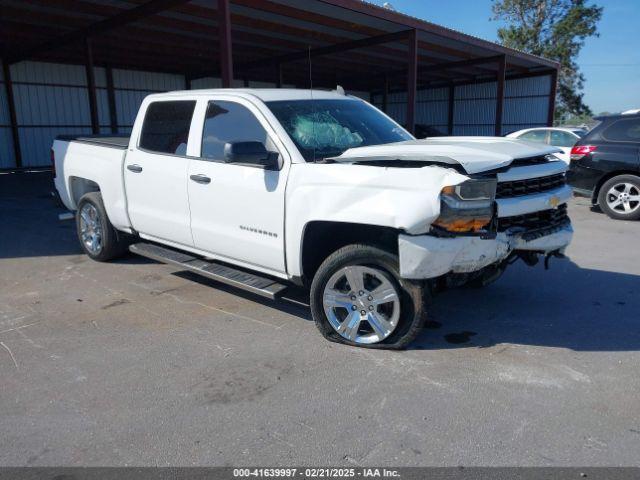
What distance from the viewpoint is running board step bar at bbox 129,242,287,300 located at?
13.7 ft

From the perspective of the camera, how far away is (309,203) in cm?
380

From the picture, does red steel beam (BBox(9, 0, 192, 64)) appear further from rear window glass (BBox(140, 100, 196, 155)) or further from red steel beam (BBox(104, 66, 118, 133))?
rear window glass (BBox(140, 100, 196, 155))

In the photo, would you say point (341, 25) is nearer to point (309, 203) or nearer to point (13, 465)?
point (309, 203)

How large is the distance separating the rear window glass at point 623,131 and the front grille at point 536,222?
18.5ft

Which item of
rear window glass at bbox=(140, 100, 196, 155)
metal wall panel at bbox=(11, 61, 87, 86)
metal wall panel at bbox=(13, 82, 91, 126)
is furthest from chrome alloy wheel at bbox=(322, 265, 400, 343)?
metal wall panel at bbox=(11, 61, 87, 86)

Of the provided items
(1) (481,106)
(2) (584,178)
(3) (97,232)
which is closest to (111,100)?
(3) (97,232)

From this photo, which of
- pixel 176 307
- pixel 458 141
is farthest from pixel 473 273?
pixel 176 307

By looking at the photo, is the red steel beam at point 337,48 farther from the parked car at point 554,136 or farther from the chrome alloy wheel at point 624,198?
the chrome alloy wheel at point 624,198

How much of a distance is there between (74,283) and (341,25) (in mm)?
11307

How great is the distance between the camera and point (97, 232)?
20.8ft

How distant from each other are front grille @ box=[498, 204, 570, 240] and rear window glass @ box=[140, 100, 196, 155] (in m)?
2.97

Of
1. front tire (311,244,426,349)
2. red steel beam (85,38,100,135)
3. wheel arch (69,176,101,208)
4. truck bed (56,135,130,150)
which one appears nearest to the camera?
front tire (311,244,426,349)

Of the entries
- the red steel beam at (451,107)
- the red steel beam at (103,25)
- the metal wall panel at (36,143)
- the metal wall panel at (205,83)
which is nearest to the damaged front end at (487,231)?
the red steel beam at (103,25)

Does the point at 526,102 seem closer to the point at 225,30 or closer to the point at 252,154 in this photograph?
the point at 225,30
